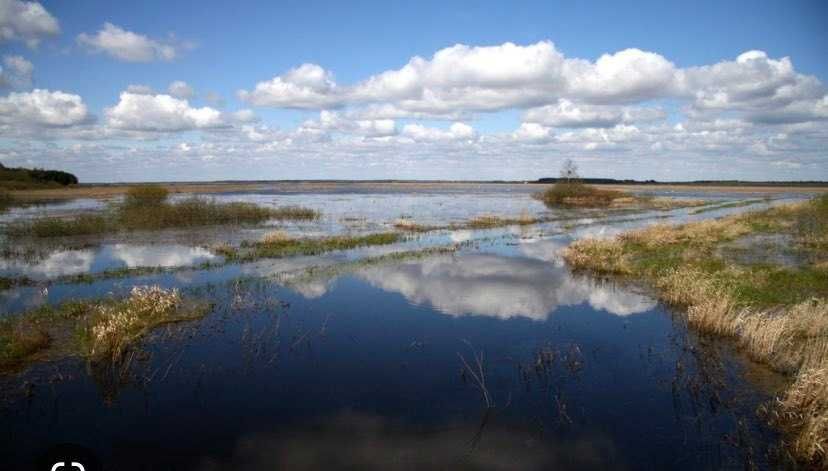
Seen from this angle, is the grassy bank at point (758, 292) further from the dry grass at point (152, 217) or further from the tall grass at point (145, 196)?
the tall grass at point (145, 196)

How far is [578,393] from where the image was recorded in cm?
1111

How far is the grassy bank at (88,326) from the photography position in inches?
503

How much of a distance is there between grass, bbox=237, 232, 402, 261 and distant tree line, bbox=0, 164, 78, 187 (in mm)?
87141

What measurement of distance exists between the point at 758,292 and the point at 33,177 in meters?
132

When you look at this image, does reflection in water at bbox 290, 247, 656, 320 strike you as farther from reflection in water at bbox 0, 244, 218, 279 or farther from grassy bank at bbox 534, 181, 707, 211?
grassy bank at bbox 534, 181, 707, 211

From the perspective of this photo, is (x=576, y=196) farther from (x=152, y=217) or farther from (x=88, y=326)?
(x=88, y=326)

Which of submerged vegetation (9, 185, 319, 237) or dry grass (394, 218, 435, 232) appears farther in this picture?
dry grass (394, 218, 435, 232)

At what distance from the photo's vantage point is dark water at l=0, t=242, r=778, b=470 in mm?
8836

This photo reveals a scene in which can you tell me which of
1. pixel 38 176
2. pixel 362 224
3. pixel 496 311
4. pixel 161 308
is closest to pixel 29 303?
pixel 161 308

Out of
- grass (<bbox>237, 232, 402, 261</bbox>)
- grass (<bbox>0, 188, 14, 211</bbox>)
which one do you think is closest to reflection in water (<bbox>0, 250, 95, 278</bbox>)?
grass (<bbox>237, 232, 402, 261</bbox>)

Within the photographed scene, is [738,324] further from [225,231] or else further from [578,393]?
[225,231]

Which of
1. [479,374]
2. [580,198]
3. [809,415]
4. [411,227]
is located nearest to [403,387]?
[479,374]

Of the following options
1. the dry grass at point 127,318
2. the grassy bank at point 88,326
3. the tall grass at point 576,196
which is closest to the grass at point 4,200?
the grassy bank at point 88,326

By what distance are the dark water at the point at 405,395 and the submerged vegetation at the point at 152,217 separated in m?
25.9
